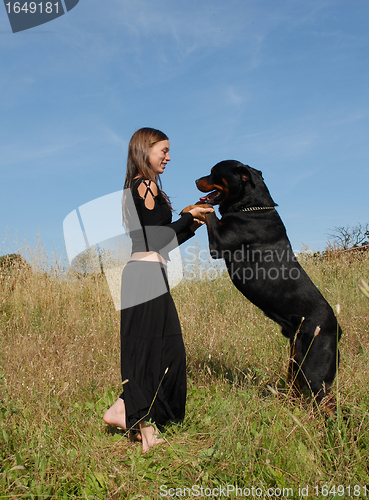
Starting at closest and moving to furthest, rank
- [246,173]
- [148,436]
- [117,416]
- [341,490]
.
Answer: [341,490] < [148,436] < [117,416] < [246,173]

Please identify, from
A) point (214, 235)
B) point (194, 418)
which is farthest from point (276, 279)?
point (194, 418)

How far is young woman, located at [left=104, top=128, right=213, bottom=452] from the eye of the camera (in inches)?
92.5

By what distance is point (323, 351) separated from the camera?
239cm

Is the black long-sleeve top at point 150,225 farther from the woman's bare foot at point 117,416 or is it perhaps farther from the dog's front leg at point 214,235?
the woman's bare foot at point 117,416

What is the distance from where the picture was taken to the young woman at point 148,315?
2350mm

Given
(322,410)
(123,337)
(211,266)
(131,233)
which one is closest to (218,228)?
(131,233)

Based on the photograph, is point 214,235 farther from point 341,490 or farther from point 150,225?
point 341,490

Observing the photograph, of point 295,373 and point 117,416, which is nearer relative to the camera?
point 117,416

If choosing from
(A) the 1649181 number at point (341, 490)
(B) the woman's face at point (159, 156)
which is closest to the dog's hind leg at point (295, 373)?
(A) the 1649181 number at point (341, 490)

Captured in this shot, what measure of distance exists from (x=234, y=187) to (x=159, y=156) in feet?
2.35

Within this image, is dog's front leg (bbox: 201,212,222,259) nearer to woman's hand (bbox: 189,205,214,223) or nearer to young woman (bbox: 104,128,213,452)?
woman's hand (bbox: 189,205,214,223)

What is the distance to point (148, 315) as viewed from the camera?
2.39 m

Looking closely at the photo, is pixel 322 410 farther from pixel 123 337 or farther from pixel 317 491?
pixel 123 337

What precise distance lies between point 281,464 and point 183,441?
0.68 metres
